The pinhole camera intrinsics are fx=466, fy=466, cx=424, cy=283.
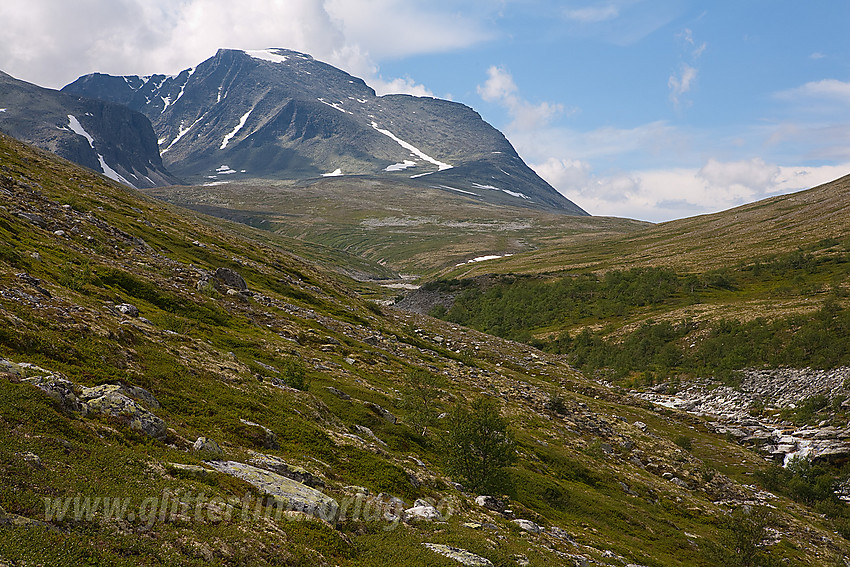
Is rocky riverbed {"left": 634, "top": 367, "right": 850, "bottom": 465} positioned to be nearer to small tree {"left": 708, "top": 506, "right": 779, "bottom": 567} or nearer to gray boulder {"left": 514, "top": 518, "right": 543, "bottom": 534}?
small tree {"left": 708, "top": 506, "right": 779, "bottom": 567}

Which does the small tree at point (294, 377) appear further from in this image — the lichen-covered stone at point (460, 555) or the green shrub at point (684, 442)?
the green shrub at point (684, 442)

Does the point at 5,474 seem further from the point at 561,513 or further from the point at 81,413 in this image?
the point at 561,513

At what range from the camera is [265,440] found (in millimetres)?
22109

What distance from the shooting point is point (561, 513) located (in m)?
31.2

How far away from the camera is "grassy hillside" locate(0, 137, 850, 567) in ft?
40.2

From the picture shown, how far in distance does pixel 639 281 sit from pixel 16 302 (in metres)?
117

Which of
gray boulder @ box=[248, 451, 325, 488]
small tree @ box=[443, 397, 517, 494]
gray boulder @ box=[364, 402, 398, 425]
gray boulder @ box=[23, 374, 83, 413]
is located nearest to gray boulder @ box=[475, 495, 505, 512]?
small tree @ box=[443, 397, 517, 494]

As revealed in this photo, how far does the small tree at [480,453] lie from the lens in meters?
28.8

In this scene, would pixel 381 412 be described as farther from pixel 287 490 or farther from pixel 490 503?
pixel 287 490

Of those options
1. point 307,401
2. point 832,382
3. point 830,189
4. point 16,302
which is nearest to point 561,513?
point 307,401

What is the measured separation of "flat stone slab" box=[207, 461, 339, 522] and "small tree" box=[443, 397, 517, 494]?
13496 millimetres

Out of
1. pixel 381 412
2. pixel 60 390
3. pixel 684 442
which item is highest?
pixel 60 390

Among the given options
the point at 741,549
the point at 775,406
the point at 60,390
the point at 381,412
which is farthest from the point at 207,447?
the point at 775,406

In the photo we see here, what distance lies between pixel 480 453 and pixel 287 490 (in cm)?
1591
